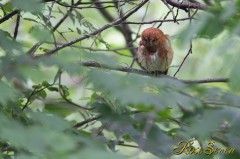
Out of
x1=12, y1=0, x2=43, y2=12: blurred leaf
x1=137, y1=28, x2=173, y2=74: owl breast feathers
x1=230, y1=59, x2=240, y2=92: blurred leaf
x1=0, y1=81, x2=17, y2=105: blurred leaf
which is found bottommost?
x1=137, y1=28, x2=173, y2=74: owl breast feathers

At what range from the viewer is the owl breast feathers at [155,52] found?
4707mm

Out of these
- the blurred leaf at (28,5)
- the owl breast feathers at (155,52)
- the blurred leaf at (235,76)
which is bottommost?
the owl breast feathers at (155,52)

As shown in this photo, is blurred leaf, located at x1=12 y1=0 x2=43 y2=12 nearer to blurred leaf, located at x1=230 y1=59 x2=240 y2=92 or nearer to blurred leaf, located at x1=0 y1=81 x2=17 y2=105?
blurred leaf, located at x1=0 y1=81 x2=17 y2=105

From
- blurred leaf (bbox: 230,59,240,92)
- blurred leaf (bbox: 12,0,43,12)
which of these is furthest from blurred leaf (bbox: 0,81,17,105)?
blurred leaf (bbox: 230,59,240,92)

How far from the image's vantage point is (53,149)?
1.25 metres

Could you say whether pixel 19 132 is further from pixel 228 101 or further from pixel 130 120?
pixel 228 101

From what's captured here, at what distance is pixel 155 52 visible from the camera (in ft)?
15.8

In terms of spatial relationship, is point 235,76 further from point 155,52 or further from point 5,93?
point 155,52

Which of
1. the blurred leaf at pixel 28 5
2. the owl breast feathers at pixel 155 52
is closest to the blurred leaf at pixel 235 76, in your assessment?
the blurred leaf at pixel 28 5

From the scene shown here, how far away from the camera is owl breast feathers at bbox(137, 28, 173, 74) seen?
15.4 feet

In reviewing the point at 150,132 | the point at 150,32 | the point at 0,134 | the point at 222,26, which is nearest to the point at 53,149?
the point at 0,134

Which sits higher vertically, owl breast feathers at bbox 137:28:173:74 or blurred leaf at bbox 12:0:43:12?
blurred leaf at bbox 12:0:43:12

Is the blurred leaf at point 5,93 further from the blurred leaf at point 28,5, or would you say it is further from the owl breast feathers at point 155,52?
the owl breast feathers at point 155,52

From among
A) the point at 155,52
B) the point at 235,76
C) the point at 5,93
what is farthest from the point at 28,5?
the point at 155,52
